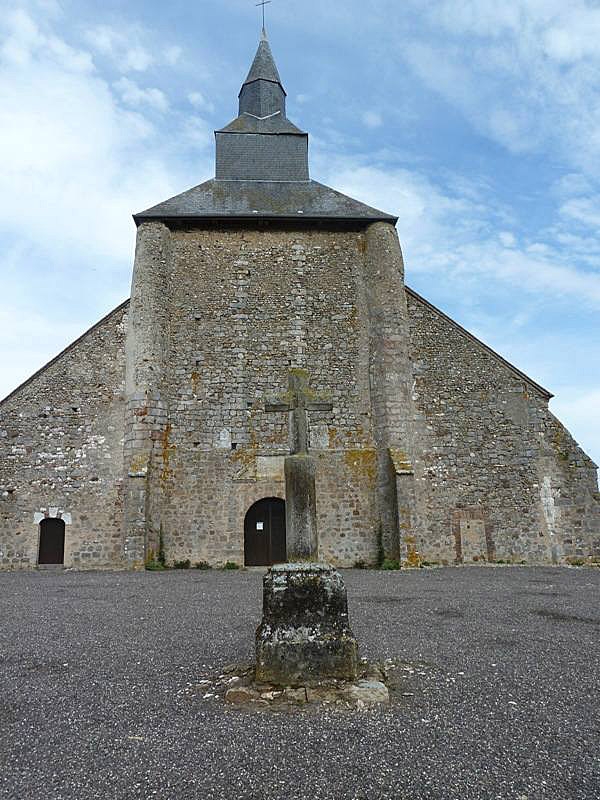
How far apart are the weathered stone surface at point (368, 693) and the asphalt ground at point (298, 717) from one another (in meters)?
0.13

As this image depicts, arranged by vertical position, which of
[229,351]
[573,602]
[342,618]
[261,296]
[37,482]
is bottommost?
[573,602]

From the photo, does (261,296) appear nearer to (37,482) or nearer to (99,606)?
(37,482)

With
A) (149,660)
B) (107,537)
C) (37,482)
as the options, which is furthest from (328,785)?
(37,482)

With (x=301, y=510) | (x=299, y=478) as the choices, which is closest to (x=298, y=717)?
(x=301, y=510)

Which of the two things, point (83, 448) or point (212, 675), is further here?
point (83, 448)

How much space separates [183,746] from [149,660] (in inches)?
76.3

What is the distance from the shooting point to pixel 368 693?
372 cm

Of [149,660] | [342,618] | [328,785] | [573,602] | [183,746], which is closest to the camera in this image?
[328,785]

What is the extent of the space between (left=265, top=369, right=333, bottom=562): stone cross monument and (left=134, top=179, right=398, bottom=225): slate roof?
36.8 ft

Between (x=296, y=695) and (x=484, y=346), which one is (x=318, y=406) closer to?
(x=296, y=695)

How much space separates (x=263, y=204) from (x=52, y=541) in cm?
1099

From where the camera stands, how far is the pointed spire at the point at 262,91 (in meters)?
20.6

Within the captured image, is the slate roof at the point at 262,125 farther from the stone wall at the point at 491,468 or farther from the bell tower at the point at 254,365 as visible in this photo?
the stone wall at the point at 491,468

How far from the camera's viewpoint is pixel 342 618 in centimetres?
416
